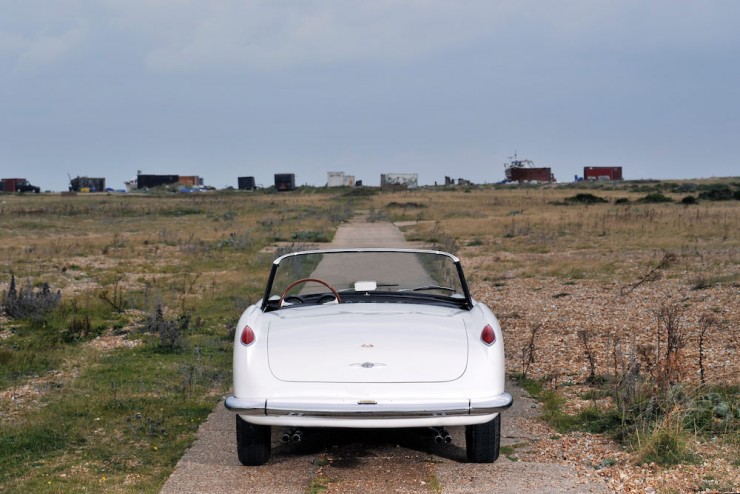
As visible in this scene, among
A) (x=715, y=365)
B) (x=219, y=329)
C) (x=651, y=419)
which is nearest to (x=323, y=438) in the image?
(x=651, y=419)

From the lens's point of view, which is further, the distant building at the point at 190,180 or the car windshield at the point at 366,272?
the distant building at the point at 190,180

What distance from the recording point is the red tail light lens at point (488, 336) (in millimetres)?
5984

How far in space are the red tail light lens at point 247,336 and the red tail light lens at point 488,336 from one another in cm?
153

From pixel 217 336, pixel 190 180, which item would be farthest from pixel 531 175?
pixel 217 336

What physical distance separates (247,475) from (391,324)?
1421 mm

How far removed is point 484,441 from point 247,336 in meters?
1.75

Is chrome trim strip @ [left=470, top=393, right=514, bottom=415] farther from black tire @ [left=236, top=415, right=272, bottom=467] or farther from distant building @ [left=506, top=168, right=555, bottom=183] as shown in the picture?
distant building @ [left=506, top=168, right=555, bottom=183]

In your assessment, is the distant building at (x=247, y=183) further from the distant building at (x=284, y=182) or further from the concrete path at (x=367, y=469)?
the concrete path at (x=367, y=469)

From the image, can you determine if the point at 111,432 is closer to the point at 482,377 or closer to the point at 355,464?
the point at 355,464

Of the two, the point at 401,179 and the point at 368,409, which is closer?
the point at 368,409

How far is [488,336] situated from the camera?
602 centimetres

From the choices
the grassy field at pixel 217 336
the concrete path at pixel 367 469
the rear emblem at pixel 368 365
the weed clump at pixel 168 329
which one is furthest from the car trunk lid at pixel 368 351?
the weed clump at pixel 168 329

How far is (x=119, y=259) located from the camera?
27.2 meters

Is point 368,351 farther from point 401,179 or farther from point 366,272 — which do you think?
point 401,179
